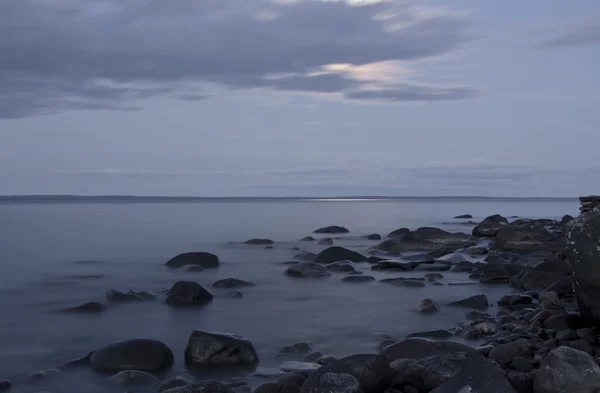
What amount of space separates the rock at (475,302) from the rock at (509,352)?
4.41 meters

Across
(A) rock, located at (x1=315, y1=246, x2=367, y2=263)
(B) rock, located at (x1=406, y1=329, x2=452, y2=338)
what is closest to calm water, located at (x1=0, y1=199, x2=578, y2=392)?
(B) rock, located at (x1=406, y1=329, x2=452, y2=338)

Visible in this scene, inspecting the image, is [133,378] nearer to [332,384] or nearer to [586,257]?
[332,384]

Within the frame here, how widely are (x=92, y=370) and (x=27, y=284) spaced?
9.77m

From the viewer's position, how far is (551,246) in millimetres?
21609

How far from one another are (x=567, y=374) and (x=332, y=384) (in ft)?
7.66

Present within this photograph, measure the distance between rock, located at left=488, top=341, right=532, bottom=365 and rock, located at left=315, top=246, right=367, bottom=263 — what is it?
38.4 ft

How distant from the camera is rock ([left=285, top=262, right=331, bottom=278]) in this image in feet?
55.8

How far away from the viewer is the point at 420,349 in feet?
25.6

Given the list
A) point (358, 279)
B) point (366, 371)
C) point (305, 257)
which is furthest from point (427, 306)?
point (305, 257)

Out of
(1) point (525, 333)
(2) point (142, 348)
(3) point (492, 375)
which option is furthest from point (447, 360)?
(2) point (142, 348)

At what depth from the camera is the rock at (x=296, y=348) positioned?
30.4 ft

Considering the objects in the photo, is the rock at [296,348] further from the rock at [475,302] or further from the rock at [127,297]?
the rock at [127,297]

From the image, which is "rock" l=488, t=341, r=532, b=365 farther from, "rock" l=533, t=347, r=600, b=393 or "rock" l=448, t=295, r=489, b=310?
"rock" l=448, t=295, r=489, b=310

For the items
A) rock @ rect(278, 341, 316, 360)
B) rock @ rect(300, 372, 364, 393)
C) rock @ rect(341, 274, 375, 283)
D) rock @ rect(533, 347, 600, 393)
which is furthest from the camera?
rock @ rect(341, 274, 375, 283)
